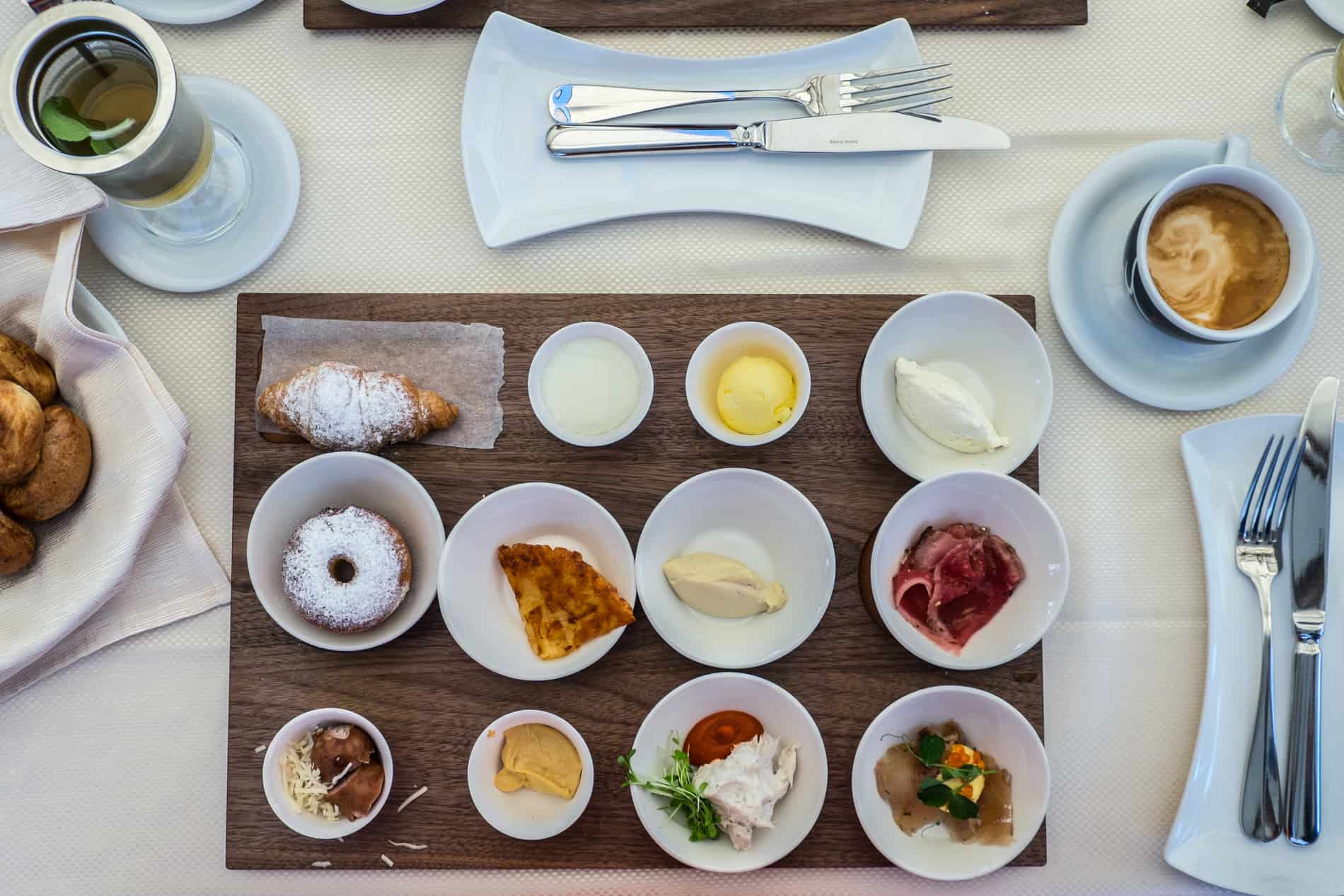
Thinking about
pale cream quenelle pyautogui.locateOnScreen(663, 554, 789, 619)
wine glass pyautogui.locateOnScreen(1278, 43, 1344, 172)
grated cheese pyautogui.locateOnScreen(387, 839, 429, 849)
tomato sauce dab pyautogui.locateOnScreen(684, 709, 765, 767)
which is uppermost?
wine glass pyautogui.locateOnScreen(1278, 43, 1344, 172)

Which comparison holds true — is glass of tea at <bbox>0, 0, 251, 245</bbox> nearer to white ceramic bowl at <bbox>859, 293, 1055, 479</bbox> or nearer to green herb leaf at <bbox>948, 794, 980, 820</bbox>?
white ceramic bowl at <bbox>859, 293, 1055, 479</bbox>

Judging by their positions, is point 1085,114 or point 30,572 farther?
point 1085,114

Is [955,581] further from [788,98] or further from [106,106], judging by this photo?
[106,106]

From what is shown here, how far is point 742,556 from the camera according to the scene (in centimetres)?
114

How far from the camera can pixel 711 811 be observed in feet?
3.43

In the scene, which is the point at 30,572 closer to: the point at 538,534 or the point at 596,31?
the point at 538,534

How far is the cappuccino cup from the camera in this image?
1075 mm

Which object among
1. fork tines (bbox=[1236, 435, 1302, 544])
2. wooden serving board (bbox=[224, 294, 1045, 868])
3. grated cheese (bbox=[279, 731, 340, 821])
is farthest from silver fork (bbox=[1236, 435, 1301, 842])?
grated cheese (bbox=[279, 731, 340, 821])

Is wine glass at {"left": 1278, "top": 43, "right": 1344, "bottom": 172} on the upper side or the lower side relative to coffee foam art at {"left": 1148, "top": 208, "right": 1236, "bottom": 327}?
upper

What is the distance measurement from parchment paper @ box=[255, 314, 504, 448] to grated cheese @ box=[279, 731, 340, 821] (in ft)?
1.49

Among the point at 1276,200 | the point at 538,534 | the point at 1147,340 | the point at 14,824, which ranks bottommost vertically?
the point at 14,824

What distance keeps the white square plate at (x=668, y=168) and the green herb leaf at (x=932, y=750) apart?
23.3 inches

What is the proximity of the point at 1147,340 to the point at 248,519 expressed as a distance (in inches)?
44.5

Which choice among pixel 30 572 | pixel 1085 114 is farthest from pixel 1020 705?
pixel 30 572
